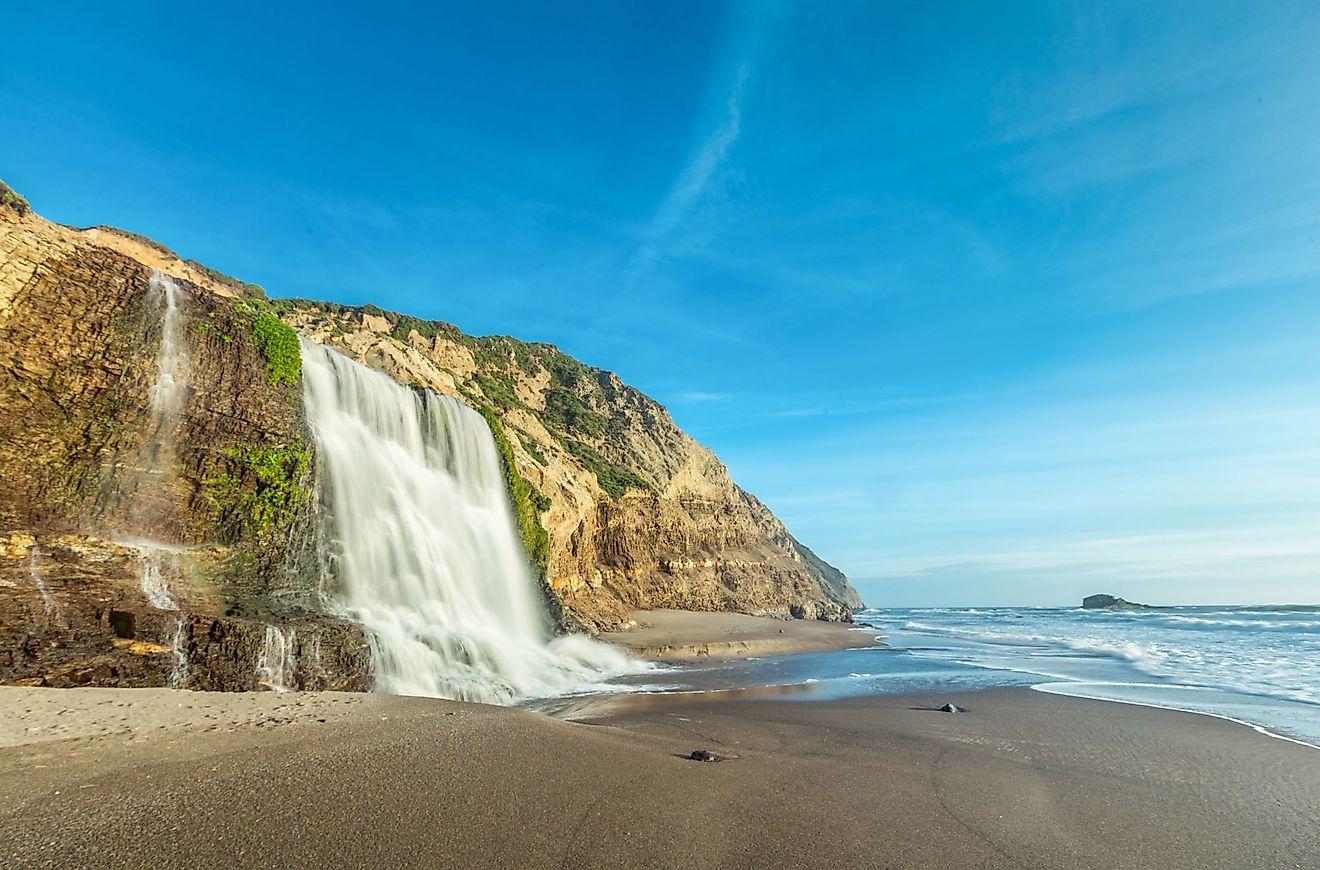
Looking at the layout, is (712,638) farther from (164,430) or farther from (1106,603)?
(1106,603)

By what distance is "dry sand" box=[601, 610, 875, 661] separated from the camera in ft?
78.1

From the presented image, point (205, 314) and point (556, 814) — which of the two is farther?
point (205, 314)

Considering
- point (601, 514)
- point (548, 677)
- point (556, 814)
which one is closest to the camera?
point (556, 814)

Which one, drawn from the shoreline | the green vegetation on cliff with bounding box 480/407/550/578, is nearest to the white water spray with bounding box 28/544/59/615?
the green vegetation on cliff with bounding box 480/407/550/578

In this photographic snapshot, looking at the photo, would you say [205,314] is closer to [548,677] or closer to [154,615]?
[154,615]

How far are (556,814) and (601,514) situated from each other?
1246 inches

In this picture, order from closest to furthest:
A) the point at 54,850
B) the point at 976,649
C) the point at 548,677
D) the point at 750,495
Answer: the point at 54,850 → the point at 548,677 → the point at 976,649 → the point at 750,495

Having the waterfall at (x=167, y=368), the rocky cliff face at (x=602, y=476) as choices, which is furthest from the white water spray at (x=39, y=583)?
the rocky cliff face at (x=602, y=476)

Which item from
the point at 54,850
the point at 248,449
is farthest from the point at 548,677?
the point at 54,850

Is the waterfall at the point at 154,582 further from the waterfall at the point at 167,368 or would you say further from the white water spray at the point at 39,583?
the waterfall at the point at 167,368

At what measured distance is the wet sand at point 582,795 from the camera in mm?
3732

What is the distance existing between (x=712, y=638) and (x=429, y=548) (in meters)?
14.2

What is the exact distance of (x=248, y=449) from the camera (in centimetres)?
1358

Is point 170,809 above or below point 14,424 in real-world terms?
below
